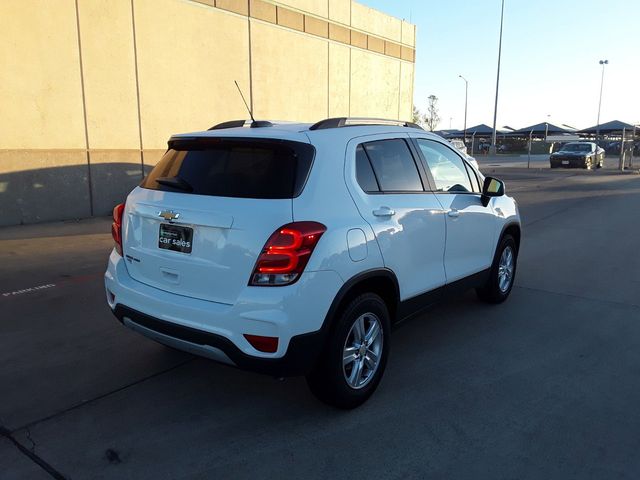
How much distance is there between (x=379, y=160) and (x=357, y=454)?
1914mm

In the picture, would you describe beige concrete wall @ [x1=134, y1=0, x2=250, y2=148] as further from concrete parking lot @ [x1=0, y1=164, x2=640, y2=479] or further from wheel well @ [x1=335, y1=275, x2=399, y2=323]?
wheel well @ [x1=335, y1=275, x2=399, y2=323]

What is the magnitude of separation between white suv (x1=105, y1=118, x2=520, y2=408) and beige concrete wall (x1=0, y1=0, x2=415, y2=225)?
8081 millimetres

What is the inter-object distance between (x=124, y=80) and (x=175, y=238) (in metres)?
9.81

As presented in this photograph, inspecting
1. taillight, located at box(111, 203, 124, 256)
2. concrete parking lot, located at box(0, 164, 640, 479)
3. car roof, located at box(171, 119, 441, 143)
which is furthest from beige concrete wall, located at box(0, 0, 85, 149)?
car roof, located at box(171, 119, 441, 143)

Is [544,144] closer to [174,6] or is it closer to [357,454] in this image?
[174,6]

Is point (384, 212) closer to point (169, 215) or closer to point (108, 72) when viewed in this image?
point (169, 215)

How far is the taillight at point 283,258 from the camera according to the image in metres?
2.87

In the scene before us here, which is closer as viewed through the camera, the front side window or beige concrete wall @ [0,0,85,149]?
the front side window

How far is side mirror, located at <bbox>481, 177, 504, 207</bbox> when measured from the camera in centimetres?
485

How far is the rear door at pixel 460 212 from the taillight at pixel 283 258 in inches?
66.8

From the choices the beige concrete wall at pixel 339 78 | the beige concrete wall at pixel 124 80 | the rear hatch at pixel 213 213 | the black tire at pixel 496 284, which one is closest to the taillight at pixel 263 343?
the rear hatch at pixel 213 213

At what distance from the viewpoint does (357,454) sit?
Answer: 2969 mm

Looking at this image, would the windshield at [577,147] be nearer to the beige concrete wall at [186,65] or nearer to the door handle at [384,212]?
the beige concrete wall at [186,65]

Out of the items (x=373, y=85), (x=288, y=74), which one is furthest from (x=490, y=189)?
(x=373, y=85)
